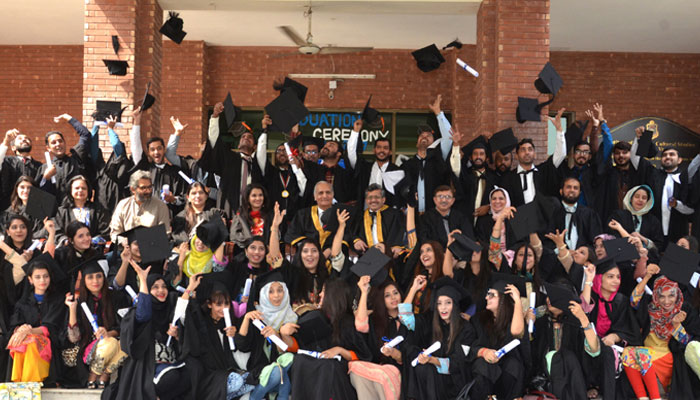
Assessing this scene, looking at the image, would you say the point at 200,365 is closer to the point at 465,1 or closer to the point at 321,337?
the point at 321,337

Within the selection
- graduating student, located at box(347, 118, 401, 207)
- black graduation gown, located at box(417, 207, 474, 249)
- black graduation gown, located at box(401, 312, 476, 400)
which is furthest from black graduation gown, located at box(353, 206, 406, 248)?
black graduation gown, located at box(401, 312, 476, 400)

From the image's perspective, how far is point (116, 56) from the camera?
8.44 meters

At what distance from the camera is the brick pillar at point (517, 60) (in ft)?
27.6

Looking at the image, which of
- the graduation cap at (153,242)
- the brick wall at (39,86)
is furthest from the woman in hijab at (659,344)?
the brick wall at (39,86)

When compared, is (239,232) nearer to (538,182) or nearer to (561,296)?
(561,296)

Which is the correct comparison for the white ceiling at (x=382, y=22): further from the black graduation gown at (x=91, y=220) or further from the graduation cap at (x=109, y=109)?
the black graduation gown at (x=91, y=220)

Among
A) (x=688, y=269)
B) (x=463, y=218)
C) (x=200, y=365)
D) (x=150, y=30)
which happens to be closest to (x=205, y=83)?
(x=150, y=30)

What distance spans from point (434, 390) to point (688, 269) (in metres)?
2.30

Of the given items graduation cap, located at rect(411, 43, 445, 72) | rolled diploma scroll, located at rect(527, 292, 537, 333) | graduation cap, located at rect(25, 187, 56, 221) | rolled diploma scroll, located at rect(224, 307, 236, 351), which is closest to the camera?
rolled diploma scroll, located at rect(224, 307, 236, 351)

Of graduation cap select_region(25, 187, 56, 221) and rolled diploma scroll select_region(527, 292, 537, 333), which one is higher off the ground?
graduation cap select_region(25, 187, 56, 221)

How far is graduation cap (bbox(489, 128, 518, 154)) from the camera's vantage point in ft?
25.8

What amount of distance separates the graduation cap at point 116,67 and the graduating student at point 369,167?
2.61m

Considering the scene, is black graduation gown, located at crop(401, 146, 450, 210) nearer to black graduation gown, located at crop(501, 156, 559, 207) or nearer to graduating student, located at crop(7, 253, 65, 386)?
black graduation gown, located at crop(501, 156, 559, 207)

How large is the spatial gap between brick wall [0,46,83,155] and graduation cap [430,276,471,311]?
26.8ft
